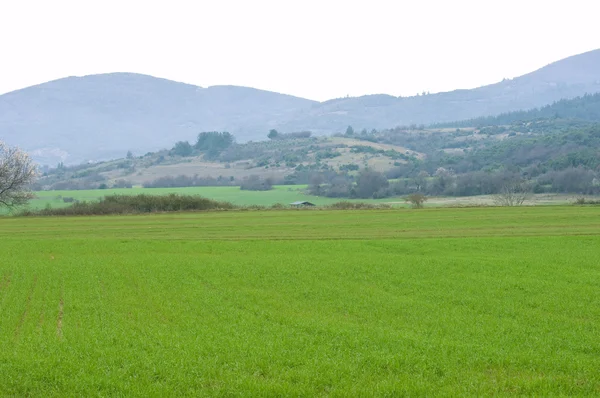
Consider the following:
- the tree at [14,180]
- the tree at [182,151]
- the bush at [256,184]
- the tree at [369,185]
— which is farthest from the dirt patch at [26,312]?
the tree at [182,151]

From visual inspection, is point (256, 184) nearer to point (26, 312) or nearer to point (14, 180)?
point (14, 180)

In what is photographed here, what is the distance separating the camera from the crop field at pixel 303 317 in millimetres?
11148

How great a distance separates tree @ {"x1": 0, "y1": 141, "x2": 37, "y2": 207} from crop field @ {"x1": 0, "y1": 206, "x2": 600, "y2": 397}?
1314 inches

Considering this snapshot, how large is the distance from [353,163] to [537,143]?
39.6 m

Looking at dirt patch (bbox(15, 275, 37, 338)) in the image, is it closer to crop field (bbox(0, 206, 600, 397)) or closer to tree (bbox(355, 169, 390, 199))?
crop field (bbox(0, 206, 600, 397))

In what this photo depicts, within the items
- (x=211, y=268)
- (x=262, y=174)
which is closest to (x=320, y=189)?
(x=262, y=174)

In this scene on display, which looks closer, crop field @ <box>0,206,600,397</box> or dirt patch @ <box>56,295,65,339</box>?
crop field @ <box>0,206,600,397</box>

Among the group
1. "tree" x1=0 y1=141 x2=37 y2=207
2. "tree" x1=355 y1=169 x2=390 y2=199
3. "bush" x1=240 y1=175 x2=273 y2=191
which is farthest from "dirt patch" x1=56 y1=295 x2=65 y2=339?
"bush" x1=240 y1=175 x2=273 y2=191

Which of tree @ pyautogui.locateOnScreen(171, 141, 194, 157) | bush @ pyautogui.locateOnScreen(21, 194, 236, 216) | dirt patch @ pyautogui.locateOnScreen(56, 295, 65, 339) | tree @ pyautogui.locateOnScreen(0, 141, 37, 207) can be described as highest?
tree @ pyautogui.locateOnScreen(171, 141, 194, 157)

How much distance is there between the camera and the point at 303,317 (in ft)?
51.2

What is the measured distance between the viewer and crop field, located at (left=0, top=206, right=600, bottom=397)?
11148mm

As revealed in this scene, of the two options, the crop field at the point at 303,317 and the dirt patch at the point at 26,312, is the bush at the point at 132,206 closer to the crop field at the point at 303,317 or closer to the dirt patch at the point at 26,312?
the crop field at the point at 303,317

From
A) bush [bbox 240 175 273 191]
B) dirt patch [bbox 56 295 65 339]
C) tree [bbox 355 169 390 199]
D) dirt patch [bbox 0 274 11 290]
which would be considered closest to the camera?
→ dirt patch [bbox 56 295 65 339]

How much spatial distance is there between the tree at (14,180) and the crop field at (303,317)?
110 ft
